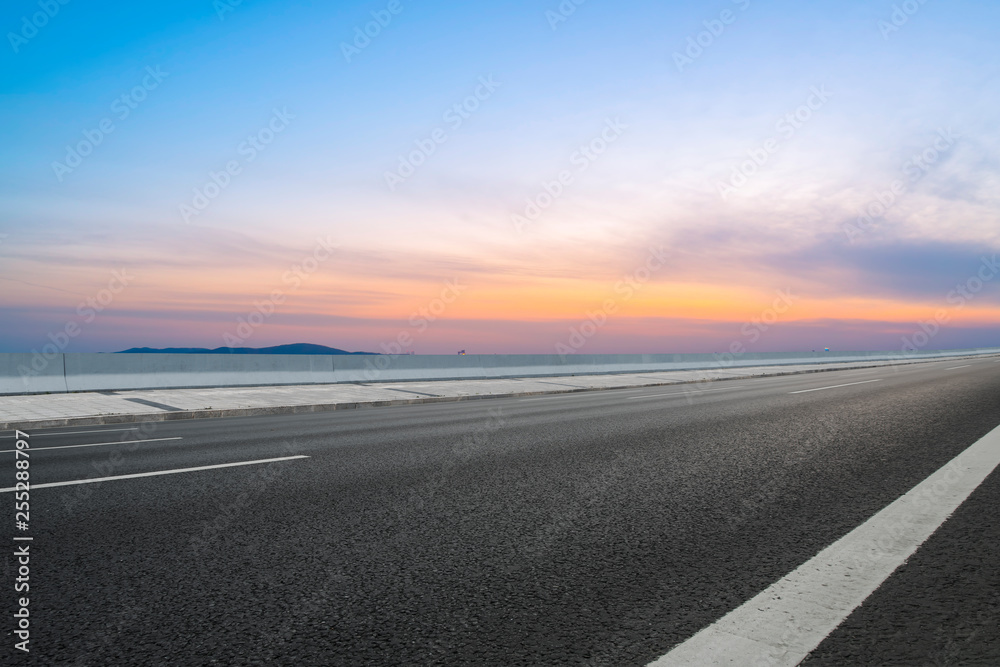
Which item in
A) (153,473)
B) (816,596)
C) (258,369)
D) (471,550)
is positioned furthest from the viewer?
(258,369)

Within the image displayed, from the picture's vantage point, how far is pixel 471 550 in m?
3.95

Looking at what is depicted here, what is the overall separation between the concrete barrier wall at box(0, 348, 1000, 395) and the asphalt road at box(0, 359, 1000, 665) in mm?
9652

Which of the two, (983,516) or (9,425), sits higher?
(9,425)

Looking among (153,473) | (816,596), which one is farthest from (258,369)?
(816,596)

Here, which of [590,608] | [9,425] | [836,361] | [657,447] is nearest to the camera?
[590,608]

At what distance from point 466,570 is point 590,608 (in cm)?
81

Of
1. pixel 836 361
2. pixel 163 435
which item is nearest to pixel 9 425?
pixel 163 435

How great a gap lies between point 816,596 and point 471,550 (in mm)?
1865

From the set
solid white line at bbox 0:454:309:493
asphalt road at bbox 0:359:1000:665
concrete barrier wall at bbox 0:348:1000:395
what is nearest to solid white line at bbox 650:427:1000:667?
asphalt road at bbox 0:359:1000:665

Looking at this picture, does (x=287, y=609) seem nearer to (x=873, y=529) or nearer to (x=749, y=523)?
(x=749, y=523)

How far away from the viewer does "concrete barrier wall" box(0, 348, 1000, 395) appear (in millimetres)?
16141

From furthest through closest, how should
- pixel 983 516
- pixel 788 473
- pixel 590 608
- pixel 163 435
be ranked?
pixel 163 435, pixel 788 473, pixel 983 516, pixel 590 608

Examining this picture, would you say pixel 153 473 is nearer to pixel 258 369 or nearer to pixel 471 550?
pixel 471 550

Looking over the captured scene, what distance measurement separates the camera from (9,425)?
457 inches
